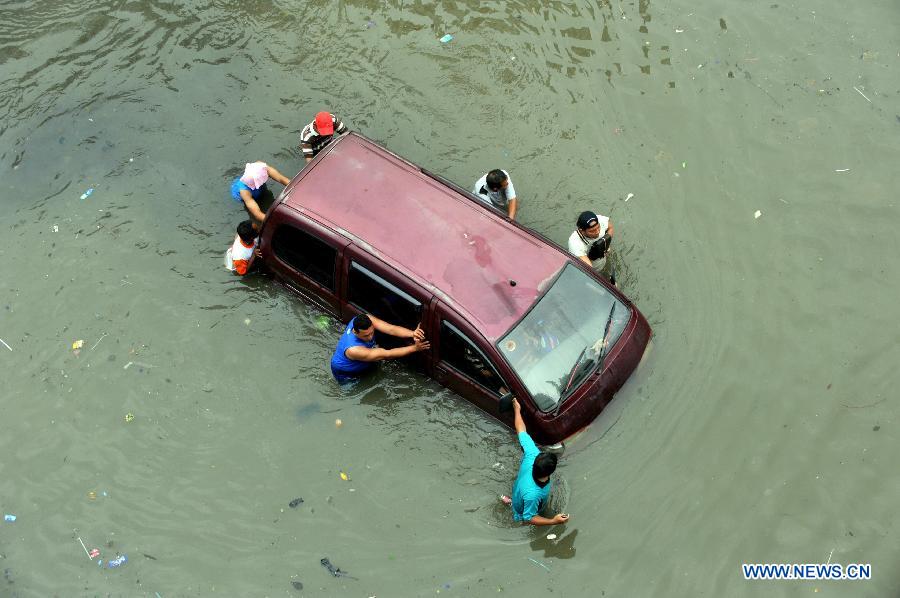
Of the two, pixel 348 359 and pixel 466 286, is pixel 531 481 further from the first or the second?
pixel 348 359

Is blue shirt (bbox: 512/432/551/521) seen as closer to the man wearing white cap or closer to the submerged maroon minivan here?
the submerged maroon minivan

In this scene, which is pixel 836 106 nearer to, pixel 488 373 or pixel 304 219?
pixel 488 373

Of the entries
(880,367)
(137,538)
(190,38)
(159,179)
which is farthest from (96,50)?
(880,367)

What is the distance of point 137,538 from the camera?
6.86m

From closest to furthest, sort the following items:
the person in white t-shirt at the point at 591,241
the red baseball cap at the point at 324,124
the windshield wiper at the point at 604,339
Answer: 1. the windshield wiper at the point at 604,339
2. the person in white t-shirt at the point at 591,241
3. the red baseball cap at the point at 324,124

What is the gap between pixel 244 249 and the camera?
7.86 meters

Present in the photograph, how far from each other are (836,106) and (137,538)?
9.47 m

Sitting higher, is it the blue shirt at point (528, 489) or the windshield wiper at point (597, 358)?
the windshield wiper at point (597, 358)

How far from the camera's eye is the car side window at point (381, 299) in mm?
6625

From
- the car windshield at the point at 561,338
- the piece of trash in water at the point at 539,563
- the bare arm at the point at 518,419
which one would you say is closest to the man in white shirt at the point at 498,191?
the car windshield at the point at 561,338

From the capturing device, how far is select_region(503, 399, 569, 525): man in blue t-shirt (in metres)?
5.95
